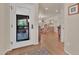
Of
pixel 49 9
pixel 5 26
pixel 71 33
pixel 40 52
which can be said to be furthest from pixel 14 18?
pixel 71 33

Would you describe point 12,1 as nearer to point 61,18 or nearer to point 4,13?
point 4,13

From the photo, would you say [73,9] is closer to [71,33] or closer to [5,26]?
[71,33]

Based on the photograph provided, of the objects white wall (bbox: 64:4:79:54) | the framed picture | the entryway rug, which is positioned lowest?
the entryway rug

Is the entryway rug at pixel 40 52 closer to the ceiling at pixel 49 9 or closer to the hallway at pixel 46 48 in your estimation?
the hallway at pixel 46 48

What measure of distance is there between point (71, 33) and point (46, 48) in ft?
1.82

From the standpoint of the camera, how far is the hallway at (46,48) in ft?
8.48

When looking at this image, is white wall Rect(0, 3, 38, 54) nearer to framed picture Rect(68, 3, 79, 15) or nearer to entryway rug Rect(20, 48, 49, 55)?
entryway rug Rect(20, 48, 49, 55)

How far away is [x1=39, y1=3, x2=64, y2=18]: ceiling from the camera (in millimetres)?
2533

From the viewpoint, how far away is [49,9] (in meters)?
2.61

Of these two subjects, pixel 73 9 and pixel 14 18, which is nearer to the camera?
pixel 73 9

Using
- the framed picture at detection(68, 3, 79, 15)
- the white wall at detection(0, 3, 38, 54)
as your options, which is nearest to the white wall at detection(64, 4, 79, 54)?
the framed picture at detection(68, 3, 79, 15)

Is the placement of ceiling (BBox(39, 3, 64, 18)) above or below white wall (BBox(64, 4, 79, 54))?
above

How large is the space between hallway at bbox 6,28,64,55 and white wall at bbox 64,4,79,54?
145 mm

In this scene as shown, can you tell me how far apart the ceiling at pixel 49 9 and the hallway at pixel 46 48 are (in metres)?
0.30
